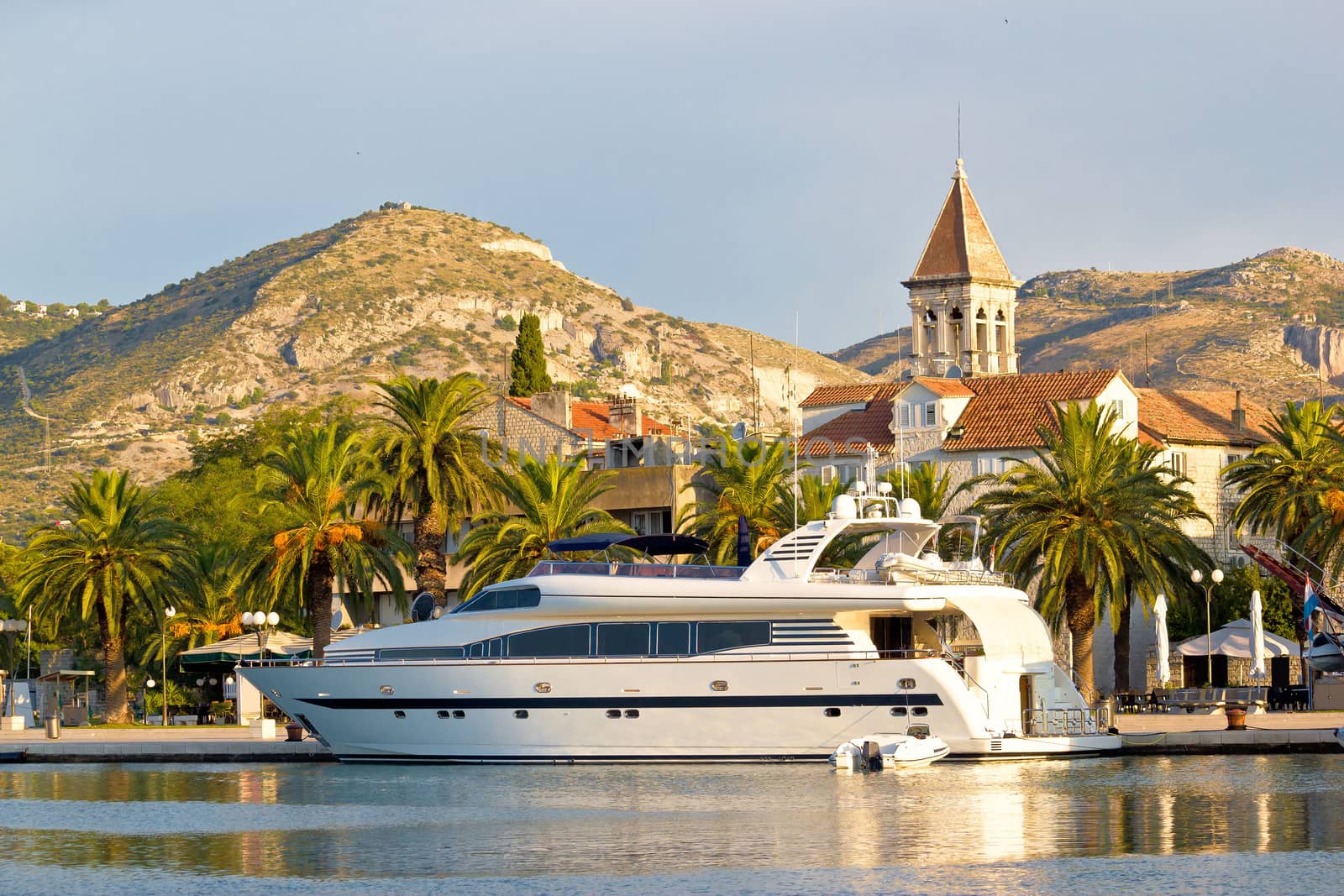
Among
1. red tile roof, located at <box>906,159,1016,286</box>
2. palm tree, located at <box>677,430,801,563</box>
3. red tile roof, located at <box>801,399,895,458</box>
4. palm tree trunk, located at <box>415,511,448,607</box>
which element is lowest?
palm tree trunk, located at <box>415,511,448,607</box>

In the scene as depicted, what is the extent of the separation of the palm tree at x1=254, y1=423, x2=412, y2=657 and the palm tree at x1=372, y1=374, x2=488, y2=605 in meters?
0.59

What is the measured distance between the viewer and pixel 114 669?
5706cm

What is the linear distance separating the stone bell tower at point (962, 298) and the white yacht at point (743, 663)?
4794 cm

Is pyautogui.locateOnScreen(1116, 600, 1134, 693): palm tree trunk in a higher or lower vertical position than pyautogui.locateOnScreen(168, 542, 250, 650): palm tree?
lower

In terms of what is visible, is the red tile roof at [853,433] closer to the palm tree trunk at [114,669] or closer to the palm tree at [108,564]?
the palm tree at [108,564]

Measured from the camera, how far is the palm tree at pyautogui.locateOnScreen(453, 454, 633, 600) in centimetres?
5281

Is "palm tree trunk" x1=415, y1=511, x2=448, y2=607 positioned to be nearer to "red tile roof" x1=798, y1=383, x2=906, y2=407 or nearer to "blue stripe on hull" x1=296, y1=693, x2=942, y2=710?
"blue stripe on hull" x1=296, y1=693, x2=942, y2=710

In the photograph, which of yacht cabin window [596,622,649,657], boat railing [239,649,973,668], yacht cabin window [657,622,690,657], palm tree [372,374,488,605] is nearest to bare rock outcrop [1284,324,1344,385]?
palm tree [372,374,488,605]

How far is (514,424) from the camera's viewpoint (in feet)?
269

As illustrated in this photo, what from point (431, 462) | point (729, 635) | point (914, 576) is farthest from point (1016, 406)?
point (729, 635)

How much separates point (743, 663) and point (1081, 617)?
46.9 ft

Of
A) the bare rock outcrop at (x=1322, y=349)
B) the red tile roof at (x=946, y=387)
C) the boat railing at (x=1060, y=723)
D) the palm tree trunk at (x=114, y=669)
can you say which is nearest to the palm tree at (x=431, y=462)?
the palm tree trunk at (x=114, y=669)

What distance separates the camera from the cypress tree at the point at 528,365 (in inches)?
3713

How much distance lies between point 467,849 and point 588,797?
20.4 ft
